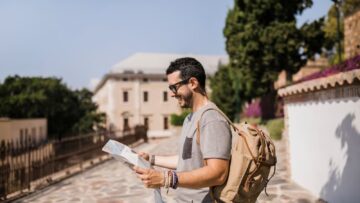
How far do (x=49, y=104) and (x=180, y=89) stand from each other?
40520 millimetres

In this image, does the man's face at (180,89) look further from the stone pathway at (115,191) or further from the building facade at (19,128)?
the building facade at (19,128)

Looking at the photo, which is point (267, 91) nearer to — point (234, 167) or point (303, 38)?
point (303, 38)

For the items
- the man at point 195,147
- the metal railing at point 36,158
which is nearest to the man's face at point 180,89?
the man at point 195,147

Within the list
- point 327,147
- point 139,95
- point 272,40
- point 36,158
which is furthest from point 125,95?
point 327,147

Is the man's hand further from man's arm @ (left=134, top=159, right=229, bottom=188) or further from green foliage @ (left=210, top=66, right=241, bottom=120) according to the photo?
green foliage @ (left=210, top=66, right=241, bottom=120)

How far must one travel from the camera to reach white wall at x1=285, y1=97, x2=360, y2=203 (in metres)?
5.74

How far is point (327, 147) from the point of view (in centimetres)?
677

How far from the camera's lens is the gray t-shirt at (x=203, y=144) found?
81.8 inches

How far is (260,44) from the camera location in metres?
22.5

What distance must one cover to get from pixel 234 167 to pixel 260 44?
69.1ft

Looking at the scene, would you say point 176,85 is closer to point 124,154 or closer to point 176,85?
point 176,85

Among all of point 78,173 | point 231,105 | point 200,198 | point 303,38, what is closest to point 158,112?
point 231,105

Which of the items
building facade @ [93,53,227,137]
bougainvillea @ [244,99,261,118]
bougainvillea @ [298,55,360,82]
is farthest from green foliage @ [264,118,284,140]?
building facade @ [93,53,227,137]

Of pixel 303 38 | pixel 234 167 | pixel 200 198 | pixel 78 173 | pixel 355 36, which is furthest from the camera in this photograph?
pixel 303 38
